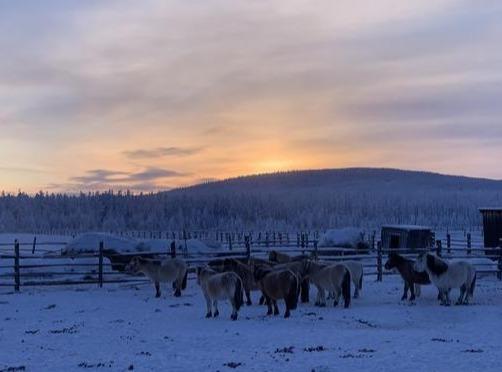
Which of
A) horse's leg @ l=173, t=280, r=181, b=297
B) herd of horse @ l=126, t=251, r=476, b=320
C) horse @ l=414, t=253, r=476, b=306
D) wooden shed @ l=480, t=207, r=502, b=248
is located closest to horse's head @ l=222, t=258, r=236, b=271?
herd of horse @ l=126, t=251, r=476, b=320

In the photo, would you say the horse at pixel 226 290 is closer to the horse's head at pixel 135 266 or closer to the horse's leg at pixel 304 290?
the horse's leg at pixel 304 290

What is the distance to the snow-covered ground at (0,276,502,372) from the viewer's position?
35.6 ft

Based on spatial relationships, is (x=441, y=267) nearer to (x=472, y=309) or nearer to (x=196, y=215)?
(x=472, y=309)

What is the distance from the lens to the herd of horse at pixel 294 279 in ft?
53.4

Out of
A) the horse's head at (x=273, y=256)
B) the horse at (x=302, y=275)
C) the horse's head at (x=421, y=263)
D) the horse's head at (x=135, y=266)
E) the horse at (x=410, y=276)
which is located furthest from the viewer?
the horse's head at (x=273, y=256)

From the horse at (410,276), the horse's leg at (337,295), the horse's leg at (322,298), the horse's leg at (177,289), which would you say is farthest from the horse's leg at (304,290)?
the horse's leg at (177,289)

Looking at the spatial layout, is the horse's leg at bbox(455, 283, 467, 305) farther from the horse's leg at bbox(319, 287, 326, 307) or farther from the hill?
the hill

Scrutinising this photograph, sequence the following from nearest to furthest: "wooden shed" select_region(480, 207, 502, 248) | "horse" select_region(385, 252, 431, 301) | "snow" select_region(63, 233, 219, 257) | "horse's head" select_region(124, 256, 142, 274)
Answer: "horse" select_region(385, 252, 431, 301) < "horse's head" select_region(124, 256, 142, 274) < "snow" select_region(63, 233, 219, 257) < "wooden shed" select_region(480, 207, 502, 248)

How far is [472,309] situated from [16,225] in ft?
371

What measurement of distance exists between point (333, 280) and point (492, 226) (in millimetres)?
21118

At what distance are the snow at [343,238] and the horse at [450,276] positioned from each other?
23.6m

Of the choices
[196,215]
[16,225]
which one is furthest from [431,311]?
[196,215]

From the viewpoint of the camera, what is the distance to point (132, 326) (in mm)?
15047

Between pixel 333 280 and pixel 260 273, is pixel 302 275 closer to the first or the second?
pixel 333 280
